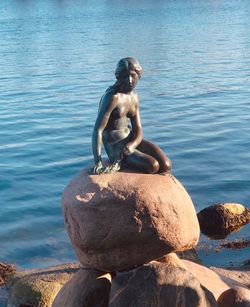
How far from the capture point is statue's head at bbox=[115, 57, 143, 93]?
27.8 ft

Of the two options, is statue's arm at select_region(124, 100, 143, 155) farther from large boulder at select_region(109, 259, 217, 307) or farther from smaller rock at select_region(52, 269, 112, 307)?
smaller rock at select_region(52, 269, 112, 307)

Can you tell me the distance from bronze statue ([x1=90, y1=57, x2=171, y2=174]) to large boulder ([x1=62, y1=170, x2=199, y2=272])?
243 mm

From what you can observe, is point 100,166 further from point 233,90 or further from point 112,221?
point 233,90

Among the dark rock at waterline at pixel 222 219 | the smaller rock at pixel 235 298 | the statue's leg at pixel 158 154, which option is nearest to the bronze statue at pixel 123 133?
the statue's leg at pixel 158 154

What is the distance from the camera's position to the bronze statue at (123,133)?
334 inches

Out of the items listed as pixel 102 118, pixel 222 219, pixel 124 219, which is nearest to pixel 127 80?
pixel 102 118

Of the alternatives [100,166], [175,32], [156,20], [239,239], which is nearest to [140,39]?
[175,32]

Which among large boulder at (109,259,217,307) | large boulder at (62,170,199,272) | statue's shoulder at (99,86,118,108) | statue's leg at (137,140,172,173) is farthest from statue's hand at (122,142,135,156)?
large boulder at (109,259,217,307)

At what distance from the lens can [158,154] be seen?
28.6 ft

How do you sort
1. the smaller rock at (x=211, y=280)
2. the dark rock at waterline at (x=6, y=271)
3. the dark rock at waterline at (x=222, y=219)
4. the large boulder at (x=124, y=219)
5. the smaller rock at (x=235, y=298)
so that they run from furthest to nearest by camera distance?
1. the dark rock at waterline at (x=222, y=219)
2. the dark rock at waterline at (x=6, y=271)
3. the smaller rock at (x=211, y=280)
4. the smaller rock at (x=235, y=298)
5. the large boulder at (x=124, y=219)

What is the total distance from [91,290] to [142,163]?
1.59 metres

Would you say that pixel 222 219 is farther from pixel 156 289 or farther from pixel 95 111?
pixel 95 111

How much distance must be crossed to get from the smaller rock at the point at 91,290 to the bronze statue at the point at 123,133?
123 centimetres

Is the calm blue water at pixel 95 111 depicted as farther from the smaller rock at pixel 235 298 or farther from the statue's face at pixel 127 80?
the statue's face at pixel 127 80
